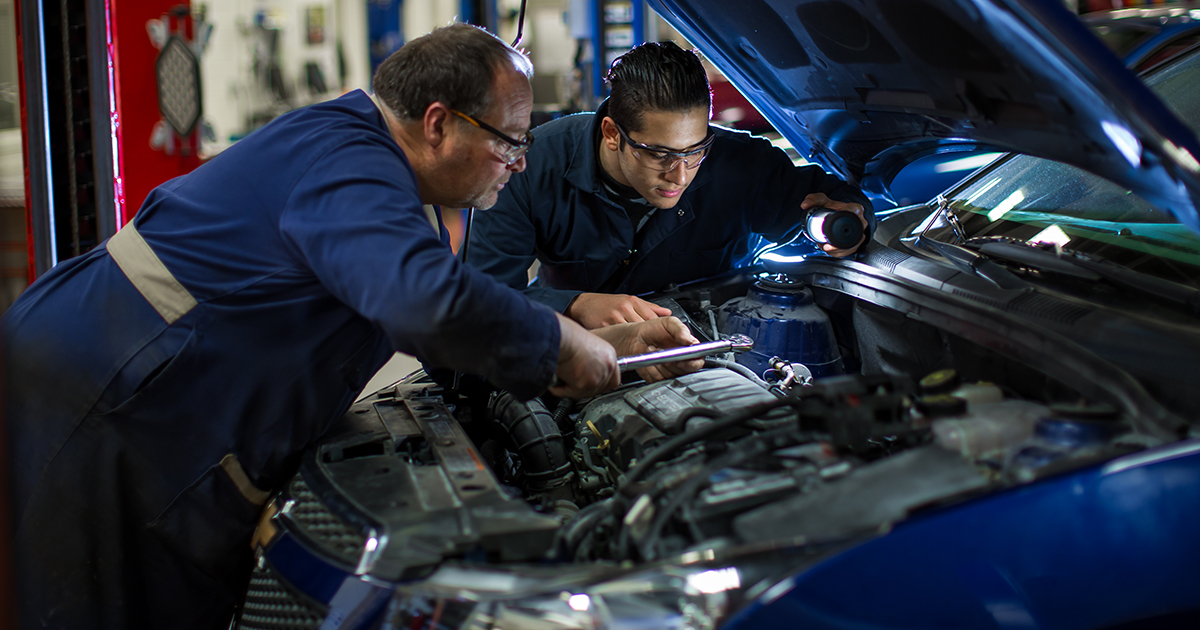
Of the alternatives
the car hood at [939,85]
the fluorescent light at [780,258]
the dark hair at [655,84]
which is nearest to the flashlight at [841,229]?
the fluorescent light at [780,258]

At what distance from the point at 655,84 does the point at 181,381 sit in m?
1.38

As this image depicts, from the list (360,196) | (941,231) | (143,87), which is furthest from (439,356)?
(143,87)

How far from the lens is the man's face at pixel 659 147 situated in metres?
2.19

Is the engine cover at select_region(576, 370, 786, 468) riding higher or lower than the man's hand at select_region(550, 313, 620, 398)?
lower

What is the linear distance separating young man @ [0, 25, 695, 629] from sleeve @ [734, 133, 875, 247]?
3.68 feet

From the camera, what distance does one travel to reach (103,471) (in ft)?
4.83

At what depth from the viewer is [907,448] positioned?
1.25 meters

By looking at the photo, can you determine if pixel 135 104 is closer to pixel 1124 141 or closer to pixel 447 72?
pixel 447 72

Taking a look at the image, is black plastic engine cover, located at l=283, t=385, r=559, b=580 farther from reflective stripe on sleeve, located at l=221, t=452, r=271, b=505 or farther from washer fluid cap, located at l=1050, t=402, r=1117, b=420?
washer fluid cap, located at l=1050, t=402, r=1117, b=420

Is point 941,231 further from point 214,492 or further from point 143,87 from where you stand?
point 143,87

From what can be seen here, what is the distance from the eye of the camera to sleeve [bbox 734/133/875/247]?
8.05 feet

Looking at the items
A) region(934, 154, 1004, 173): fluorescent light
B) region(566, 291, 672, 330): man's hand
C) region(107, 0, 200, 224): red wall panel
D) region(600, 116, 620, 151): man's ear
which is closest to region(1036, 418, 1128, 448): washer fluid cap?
region(566, 291, 672, 330): man's hand

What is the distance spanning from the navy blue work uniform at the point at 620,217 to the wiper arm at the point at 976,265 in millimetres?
574

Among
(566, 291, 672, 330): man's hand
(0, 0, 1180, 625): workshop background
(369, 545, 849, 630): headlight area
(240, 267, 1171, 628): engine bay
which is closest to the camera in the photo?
(369, 545, 849, 630): headlight area
